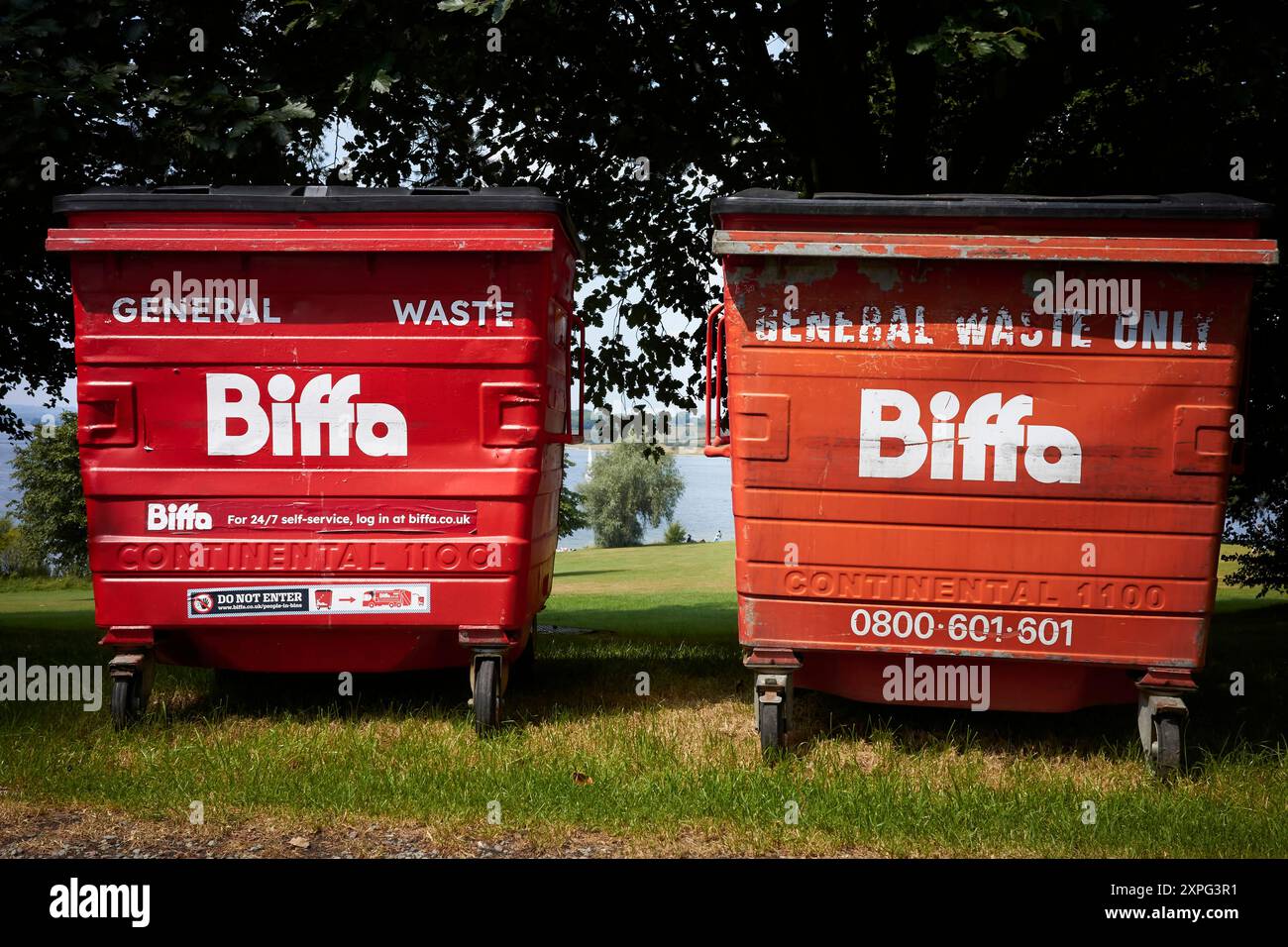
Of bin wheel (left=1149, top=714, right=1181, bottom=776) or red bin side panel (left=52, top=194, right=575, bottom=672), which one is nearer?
bin wheel (left=1149, top=714, right=1181, bottom=776)

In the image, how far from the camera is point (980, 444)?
423cm

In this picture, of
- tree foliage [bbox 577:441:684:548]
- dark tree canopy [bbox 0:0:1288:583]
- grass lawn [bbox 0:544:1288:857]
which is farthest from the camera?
tree foliage [bbox 577:441:684:548]

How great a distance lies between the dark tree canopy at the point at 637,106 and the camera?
19.1 ft

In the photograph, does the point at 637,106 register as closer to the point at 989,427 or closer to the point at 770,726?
the point at 989,427

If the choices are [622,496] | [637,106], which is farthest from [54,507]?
[622,496]

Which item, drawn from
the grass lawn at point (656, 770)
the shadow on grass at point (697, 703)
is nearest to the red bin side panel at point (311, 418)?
the grass lawn at point (656, 770)

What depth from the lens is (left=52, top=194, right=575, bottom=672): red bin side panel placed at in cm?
459

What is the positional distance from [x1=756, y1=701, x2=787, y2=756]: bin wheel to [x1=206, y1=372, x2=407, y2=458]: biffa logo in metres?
1.84

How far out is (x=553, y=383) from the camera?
5105 millimetres

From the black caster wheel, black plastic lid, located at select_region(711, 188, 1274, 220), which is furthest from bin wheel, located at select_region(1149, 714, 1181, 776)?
the black caster wheel

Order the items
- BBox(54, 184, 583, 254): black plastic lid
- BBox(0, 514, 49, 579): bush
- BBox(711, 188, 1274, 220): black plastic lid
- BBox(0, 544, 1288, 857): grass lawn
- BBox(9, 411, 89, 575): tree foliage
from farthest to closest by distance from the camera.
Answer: BBox(9, 411, 89, 575): tree foliage → BBox(0, 514, 49, 579): bush → BBox(54, 184, 583, 254): black plastic lid → BBox(711, 188, 1274, 220): black plastic lid → BBox(0, 544, 1288, 857): grass lawn

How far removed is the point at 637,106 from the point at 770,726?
466cm

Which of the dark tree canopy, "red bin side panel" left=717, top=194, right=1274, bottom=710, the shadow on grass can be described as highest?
the dark tree canopy

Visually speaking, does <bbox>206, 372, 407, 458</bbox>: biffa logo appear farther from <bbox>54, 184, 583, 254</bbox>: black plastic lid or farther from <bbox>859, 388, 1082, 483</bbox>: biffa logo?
<bbox>859, 388, 1082, 483</bbox>: biffa logo
